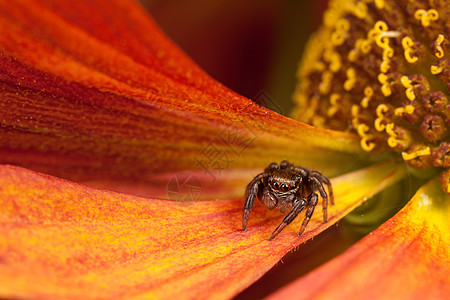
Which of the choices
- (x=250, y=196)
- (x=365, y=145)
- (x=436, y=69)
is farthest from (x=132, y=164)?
(x=436, y=69)

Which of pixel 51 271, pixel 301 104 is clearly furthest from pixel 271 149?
pixel 51 271

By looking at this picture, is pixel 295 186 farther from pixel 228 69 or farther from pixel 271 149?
pixel 228 69

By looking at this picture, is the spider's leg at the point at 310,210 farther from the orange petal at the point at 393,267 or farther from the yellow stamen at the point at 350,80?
the yellow stamen at the point at 350,80

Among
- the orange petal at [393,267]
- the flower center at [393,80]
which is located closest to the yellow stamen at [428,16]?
the flower center at [393,80]

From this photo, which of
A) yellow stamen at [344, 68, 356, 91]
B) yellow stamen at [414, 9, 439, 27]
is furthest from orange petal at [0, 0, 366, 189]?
yellow stamen at [414, 9, 439, 27]

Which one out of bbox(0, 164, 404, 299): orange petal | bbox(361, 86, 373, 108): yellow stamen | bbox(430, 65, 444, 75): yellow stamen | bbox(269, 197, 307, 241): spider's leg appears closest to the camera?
bbox(0, 164, 404, 299): orange petal

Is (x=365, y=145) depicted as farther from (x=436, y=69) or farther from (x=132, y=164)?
(x=132, y=164)

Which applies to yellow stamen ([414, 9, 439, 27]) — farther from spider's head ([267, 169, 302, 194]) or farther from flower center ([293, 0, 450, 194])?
spider's head ([267, 169, 302, 194])
